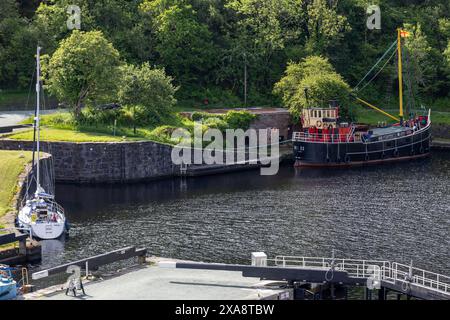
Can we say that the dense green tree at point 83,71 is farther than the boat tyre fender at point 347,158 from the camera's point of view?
No

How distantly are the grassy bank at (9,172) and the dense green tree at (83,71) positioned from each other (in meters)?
15.5

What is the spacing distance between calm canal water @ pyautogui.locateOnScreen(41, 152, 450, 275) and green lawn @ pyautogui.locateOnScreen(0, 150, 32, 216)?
508 centimetres

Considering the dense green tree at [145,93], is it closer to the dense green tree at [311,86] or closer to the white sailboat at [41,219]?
the dense green tree at [311,86]

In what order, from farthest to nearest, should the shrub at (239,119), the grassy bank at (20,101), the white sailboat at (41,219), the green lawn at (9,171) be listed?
the grassy bank at (20,101), the shrub at (239,119), the green lawn at (9,171), the white sailboat at (41,219)

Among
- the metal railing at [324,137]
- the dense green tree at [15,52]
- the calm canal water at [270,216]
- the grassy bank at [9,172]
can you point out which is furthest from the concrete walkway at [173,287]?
the dense green tree at [15,52]

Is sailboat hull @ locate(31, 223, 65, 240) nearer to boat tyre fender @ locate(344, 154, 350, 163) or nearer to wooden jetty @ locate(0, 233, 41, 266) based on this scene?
wooden jetty @ locate(0, 233, 41, 266)

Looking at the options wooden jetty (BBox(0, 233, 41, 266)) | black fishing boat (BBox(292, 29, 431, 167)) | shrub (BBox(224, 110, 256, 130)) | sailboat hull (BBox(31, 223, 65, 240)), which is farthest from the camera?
shrub (BBox(224, 110, 256, 130))

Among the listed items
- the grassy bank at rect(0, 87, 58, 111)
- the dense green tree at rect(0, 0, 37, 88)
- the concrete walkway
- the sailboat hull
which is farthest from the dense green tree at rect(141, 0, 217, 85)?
the concrete walkway

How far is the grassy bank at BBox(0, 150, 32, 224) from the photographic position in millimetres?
72000

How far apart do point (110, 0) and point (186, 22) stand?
10663mm

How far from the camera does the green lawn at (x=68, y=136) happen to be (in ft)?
307

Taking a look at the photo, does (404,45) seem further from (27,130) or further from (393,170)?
(27,130)

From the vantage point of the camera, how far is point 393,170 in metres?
99.6
